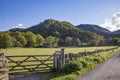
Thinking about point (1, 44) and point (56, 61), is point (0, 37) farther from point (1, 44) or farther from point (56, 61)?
point (56, 61)

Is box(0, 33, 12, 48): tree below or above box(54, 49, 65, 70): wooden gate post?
above

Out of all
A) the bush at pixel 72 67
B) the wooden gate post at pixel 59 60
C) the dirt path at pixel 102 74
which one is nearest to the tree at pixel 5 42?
the wooden gate post at pixel 59 60

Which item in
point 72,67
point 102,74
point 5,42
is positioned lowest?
point 102,74

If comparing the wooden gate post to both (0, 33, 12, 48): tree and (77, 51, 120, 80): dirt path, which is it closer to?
(77, 51, 120, 80): dirt path

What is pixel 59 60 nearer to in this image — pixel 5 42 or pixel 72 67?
pixel 72 67

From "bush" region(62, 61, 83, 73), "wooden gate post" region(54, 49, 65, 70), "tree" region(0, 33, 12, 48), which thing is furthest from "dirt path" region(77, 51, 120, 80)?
"tree" region(0, 33, 12, 48)

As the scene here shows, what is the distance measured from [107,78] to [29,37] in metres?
141

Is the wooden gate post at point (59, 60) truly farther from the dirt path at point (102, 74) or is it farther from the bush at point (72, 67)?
the dirt path at point (102, 74)

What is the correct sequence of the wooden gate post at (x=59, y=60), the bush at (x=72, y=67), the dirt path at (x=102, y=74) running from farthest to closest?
the wooden gate post at (x=59, y=60) < the bush at (x=72, y=67) < the dirt path at (x=102, y=74)

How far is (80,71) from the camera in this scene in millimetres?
18578

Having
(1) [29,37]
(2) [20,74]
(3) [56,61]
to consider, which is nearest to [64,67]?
(3) [56,61]

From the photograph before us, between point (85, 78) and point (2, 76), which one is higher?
point (2, 76)

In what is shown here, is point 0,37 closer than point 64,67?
No

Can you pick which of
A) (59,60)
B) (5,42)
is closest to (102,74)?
(59,60)
